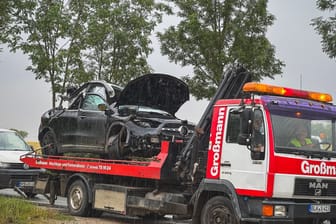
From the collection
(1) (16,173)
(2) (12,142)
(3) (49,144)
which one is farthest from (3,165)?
(3) (49,144)

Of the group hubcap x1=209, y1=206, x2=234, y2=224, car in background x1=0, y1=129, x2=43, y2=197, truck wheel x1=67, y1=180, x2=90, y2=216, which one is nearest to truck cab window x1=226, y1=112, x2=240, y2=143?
hubcap x1=209, y1=206, x2=234, y2=224

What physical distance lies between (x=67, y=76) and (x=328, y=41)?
8.65 meters

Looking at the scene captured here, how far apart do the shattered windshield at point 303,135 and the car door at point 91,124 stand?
4.67 meters

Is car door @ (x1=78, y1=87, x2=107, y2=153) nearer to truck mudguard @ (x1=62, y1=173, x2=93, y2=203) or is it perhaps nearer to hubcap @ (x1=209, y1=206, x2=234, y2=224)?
truck mudguard @ (x1=62, y1=173, x2=93, y2=203)

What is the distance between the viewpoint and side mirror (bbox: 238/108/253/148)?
8289mm

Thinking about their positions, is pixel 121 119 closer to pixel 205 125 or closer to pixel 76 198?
pixel 76 198

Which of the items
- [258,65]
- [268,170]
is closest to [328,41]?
[258,65]

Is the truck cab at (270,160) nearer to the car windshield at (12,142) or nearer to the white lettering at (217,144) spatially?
the white lettering at (217,144)

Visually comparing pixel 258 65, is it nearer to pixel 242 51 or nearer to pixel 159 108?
pixel 242 51

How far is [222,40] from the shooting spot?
17500 mm

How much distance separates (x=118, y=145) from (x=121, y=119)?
540 millimetres

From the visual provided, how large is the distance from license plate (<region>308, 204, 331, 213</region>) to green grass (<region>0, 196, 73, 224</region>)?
15.0ft

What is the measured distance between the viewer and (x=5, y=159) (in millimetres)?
14742

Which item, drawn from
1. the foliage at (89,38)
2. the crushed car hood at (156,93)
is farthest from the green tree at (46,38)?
the crushed car hood at (156,93)
